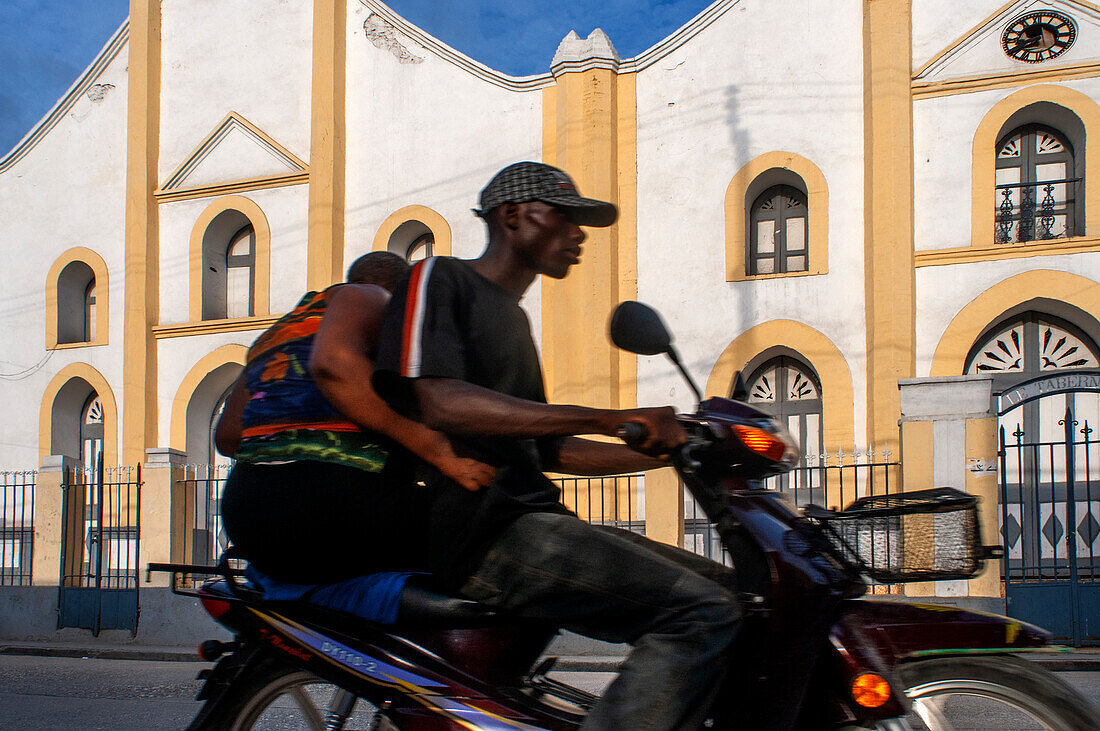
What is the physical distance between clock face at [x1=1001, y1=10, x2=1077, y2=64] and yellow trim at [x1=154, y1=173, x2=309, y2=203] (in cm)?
986

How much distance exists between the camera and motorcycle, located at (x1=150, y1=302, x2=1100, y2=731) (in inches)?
86.2

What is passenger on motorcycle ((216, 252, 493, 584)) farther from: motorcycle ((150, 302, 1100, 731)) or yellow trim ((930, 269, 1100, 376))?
yellow trim ((930, 269, 1100, 376))

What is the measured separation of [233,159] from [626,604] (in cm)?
1532

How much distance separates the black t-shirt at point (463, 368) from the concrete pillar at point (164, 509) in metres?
10.9

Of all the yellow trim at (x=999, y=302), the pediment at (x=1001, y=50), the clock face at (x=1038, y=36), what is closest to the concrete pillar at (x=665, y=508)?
the yellow trim at (x=999, y=302)

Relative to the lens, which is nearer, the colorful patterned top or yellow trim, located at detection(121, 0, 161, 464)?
the colorful patterned top

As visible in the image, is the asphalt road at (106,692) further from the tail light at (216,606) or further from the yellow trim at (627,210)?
the yellow trim at (627,210)

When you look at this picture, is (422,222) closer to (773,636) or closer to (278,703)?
(278,703)

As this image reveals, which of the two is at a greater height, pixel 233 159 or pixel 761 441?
pixel 233 159

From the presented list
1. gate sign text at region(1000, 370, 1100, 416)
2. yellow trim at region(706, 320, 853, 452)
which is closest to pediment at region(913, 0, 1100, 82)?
yellow trim at region(706, 320, 853, 452)

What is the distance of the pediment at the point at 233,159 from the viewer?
1591 centimetres

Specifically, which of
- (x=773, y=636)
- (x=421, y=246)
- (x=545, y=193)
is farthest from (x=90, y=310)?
(x=773, y=636)

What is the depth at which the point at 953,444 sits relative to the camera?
32.5 ft

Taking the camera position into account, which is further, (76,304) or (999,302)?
(76,304)
